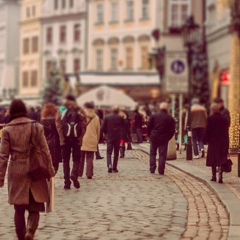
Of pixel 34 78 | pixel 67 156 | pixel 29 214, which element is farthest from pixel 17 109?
pixel 34 78

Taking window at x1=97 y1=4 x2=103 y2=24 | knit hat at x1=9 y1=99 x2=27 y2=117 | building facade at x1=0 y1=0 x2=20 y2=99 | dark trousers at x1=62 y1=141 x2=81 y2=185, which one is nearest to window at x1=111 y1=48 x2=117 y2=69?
window at x1=97 y1=4 x2=103 y2=24

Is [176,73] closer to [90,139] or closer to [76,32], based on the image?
[90,139]

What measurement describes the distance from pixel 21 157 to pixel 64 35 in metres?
90.1

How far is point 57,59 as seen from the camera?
101 m

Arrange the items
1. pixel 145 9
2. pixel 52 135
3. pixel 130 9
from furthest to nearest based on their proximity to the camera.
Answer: pixel 130 9, pixel 145 9, pixel 52 135

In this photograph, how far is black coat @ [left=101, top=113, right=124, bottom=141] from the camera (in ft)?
81.1

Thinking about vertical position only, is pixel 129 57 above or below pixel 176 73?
above

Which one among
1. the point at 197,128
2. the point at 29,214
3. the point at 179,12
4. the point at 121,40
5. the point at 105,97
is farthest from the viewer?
the point at 121,40

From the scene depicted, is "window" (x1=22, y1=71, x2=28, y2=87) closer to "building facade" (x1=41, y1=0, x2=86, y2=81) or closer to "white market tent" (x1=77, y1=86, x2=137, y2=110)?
"building facade" (x1=41, y1=0, x2=86, y2=81)

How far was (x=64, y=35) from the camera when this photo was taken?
333 feet

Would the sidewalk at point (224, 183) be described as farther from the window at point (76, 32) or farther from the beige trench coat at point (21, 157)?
the window at point (76, 32)

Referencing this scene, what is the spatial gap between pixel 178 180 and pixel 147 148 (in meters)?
4.33

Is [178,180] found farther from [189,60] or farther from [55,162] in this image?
[189,60]

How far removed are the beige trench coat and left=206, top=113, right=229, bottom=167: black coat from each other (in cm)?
937
